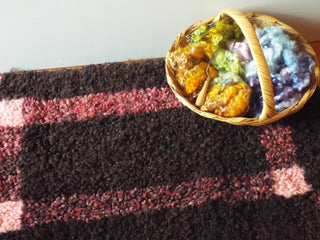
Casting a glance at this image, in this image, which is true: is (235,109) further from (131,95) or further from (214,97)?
(131,95)

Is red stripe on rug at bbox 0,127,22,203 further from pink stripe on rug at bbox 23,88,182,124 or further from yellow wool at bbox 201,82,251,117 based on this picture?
yellow wool at bbox 201,82,251,117

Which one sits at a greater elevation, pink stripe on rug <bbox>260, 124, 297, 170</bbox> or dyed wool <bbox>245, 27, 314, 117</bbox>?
dyed wool <bbox>245, 27, 314, 117</bbox>

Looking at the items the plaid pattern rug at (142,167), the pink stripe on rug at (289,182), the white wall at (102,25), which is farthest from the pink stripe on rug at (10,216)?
the pink stripe on rug at (289,182)

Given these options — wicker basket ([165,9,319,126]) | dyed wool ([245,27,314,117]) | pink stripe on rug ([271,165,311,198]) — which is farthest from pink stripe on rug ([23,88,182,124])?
pink stripe on rug ([271,165,311,198])

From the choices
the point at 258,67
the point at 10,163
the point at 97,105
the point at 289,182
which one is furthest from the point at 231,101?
the point at 10,163

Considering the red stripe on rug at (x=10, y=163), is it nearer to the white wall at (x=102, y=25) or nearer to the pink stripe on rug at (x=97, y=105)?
the pink stripe on rug at (x=97, y=105)

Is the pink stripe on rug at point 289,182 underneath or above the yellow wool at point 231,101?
underneath

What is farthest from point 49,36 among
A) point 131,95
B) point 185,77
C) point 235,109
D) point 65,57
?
point 235,109
